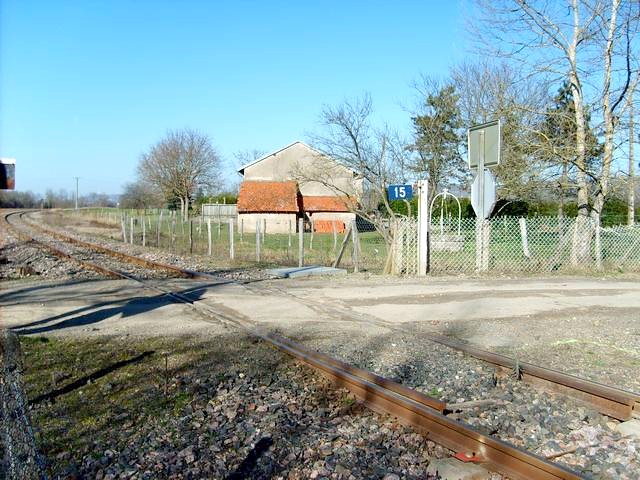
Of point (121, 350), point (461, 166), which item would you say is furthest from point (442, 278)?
point (461, 166)

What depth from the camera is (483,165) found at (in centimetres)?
1337

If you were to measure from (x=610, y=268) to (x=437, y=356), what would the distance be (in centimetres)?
1077

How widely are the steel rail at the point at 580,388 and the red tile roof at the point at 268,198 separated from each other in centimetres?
4200

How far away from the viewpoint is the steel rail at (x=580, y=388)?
15.9 ft

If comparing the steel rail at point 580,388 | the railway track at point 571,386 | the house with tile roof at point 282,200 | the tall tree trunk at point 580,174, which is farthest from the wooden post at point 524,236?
the house with tile roof at point 282,200

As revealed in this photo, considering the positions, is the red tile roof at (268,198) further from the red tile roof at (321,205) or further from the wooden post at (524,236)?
the wooden post at (524,236)

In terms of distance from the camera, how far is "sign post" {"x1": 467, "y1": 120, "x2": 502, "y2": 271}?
13102 mm

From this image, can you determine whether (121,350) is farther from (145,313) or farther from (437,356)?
(437,356)

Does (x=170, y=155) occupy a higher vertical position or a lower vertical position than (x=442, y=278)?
higher

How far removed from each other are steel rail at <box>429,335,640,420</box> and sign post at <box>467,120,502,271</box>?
24.7 feet

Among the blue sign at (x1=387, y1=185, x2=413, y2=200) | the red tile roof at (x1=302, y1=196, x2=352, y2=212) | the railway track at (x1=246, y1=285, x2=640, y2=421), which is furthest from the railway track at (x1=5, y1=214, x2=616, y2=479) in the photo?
the red tile roof at (x1=302, y1=196, x2=352, y2=212)

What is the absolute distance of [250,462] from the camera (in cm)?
396

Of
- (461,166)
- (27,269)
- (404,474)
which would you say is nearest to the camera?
(404,474)

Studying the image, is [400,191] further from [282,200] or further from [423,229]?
[282,200]
